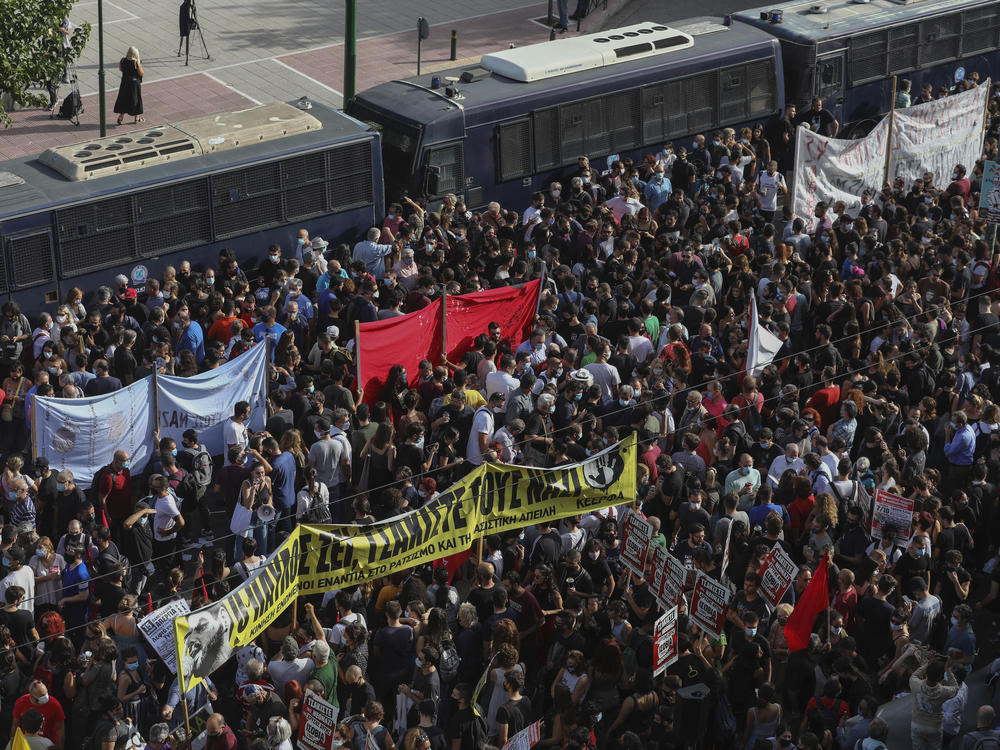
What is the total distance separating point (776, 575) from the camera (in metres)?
12.2

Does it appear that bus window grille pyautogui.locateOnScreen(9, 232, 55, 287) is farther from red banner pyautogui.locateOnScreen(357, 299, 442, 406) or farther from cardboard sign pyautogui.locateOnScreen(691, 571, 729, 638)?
cardboard sign pyautogui.locateOnScreen(691, 571, 729, 638)

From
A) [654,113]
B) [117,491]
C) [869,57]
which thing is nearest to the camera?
[117,491]

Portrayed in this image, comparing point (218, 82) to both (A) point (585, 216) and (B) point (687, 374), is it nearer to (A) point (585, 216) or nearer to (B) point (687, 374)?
(A) point (585, 216)

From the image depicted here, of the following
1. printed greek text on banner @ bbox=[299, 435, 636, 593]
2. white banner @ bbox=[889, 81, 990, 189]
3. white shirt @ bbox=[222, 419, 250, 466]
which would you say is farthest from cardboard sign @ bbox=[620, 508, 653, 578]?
white banner @ bbox=[889, 81, 990, 189]

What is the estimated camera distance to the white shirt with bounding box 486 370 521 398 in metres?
15.0

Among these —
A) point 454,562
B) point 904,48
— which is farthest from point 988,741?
point 904,48

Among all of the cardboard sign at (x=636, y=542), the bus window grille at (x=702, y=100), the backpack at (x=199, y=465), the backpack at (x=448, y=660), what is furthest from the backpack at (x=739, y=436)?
the bus window grille at (x=702, y=100)

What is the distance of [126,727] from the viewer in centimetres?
1124

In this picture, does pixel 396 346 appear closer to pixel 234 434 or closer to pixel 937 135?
pixel 234 434

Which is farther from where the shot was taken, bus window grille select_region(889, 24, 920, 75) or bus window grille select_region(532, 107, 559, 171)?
bus window grille select_region(889, 24, 920, 75)

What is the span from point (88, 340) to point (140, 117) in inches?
445

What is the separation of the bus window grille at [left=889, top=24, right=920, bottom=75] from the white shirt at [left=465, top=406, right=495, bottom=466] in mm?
12532

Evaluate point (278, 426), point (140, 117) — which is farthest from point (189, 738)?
point (140, 117)

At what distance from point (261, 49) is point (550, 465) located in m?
18.3
